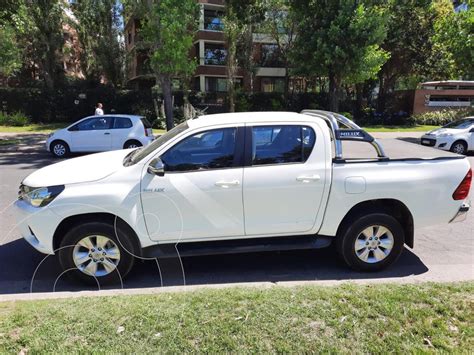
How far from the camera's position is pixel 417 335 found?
113 inches

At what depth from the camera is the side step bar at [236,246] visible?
402 cm

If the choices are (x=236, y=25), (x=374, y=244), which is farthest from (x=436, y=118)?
(x=374, y=244)

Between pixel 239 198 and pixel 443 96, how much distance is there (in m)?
31.4

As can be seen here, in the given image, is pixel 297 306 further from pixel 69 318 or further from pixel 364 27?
pixel 364 27

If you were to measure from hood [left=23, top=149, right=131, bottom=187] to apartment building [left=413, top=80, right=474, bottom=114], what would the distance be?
1182 inches

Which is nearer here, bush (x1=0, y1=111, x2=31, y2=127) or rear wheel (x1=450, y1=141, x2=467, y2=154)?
rear wheel (x1=450, y1=141, x2=467, y2=154)

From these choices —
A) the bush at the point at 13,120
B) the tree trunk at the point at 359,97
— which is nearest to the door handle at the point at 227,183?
the bush at the point at 13,120

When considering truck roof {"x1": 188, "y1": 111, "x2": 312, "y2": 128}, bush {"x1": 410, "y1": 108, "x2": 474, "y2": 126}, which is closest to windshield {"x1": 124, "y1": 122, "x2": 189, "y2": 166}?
truck roof {"x1": 188, "y1": 111, "x2": 312, "y2": 128}

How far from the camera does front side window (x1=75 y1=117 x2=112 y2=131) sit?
12984 mm

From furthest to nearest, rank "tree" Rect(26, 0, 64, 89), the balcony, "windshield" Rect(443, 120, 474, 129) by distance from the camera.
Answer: the balcony
"tree" Rect(26, 0, 64, 89)
"windshield" Rect(443, 120, 474, 129)

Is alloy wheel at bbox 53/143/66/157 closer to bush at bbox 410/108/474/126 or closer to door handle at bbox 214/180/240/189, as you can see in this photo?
door handle at bbox 214/180/240/189

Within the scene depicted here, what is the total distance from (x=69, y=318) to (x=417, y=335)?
2780 millimetres

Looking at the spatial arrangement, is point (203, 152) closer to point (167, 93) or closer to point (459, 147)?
point (167, 93)

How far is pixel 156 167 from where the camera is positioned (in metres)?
3.86
